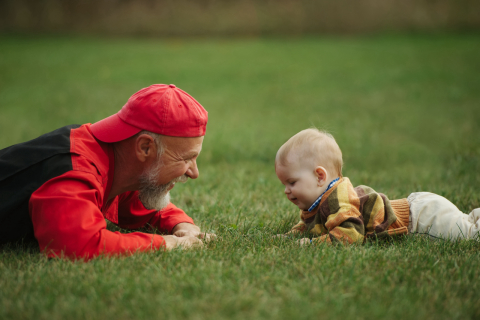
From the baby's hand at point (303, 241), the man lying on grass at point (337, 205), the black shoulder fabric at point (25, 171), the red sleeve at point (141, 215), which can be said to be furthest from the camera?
the red sleeve at point (141, 215)

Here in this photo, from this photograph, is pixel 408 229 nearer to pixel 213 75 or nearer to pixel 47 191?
pixel 47 191

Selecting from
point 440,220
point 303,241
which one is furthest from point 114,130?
point 440,220

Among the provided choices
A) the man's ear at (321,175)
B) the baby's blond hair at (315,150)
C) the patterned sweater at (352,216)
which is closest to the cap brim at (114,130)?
the baby's blond hair at (315,150)

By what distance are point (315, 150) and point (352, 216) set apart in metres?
0.56

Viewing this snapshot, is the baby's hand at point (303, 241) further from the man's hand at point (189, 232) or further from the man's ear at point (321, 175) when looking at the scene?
the man's hand at point (189, 232)

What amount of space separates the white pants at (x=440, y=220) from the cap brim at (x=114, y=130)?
224 centimetres

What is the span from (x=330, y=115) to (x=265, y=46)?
12245 mm

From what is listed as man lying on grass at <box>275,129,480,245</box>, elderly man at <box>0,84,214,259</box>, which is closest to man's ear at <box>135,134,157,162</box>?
elderly man at <box>0,84,214,259</box>

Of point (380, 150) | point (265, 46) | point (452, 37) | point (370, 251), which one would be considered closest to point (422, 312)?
point (370, 251)

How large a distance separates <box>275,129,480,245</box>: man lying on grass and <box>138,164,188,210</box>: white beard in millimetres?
862

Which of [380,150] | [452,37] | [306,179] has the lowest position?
[380,150]

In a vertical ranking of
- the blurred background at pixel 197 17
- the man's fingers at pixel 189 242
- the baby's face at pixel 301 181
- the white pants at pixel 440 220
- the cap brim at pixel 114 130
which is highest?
the blurred background at pixel 197 17

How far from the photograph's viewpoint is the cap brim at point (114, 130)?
9.96ft

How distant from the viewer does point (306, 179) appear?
3.38m
